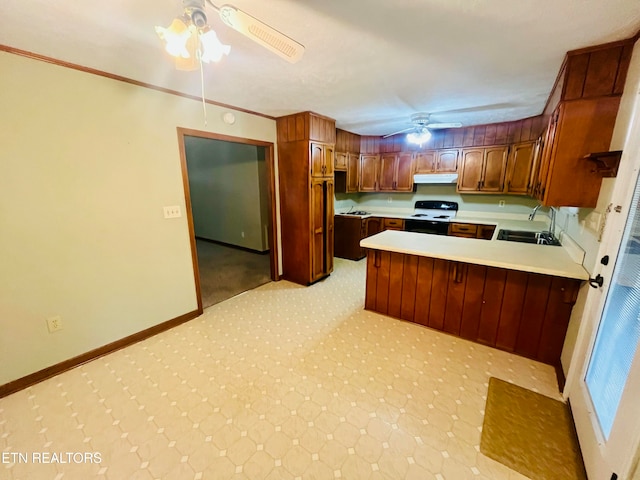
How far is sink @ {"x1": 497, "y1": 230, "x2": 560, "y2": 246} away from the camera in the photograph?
119 inches

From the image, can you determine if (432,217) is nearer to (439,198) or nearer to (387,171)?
(439,198)

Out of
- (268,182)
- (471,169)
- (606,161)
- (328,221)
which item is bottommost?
(328,221)

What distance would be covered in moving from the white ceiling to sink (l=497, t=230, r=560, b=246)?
5.13ft

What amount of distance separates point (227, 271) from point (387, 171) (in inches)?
141

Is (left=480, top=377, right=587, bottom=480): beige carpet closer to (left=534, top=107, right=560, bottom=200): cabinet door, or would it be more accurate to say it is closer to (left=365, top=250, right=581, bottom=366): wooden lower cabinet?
(left=365, top=250, right=581, bottom=366): wooden lower cabinet

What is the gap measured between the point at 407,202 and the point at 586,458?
14.6 ft

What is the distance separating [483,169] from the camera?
14.0ft

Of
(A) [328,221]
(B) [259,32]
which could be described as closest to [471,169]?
(A) [328,221]

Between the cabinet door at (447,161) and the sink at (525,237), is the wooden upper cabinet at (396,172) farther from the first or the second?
the sink at (525,237)

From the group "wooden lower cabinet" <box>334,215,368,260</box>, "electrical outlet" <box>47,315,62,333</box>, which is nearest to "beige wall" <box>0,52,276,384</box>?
"electrical outlet" <box>47,315,62,333</box>

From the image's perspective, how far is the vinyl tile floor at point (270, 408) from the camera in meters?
1.42

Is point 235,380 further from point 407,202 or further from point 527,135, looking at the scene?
point 527,135

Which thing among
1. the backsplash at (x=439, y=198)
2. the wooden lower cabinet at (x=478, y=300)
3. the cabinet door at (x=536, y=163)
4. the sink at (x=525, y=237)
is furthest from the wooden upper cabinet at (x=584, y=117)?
the backsplash at (x=439, y=198)

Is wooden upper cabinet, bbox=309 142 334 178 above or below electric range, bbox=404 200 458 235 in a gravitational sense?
above
